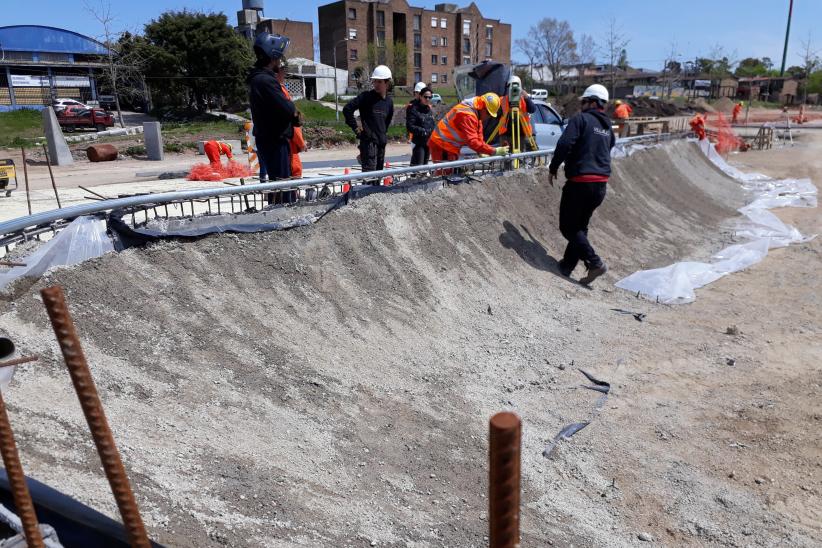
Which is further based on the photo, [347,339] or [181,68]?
[181,68]

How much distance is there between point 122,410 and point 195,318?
1.07 metres

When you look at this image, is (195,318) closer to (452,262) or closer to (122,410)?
(122,410)

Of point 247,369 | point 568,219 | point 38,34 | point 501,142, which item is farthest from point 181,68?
point 247,369

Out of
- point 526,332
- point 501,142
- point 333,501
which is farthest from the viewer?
point 501,142

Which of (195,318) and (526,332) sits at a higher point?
(195,318)

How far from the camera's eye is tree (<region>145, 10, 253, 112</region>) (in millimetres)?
36188

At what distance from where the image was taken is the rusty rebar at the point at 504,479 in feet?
3.49

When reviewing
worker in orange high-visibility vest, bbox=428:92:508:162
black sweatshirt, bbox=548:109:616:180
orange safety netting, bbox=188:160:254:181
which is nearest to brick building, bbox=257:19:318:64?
orange safety netting, bbox=188:160:254:181

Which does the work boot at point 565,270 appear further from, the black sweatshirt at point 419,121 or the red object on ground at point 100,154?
the red object on ground at point 100,154

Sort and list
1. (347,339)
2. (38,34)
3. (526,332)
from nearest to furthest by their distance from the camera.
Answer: (347,339) < (526,332) < (38,34)

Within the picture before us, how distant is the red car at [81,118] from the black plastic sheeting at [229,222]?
96.1 ft

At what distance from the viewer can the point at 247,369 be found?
398cm

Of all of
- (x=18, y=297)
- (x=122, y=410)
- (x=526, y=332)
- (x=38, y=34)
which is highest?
(x=38, y=34)

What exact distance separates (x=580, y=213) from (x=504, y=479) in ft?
22.4
